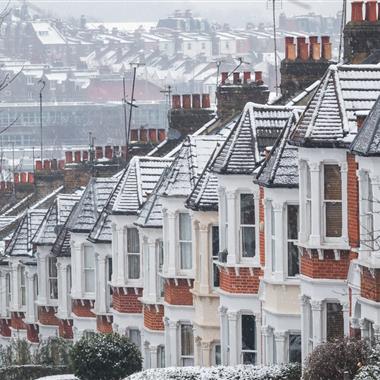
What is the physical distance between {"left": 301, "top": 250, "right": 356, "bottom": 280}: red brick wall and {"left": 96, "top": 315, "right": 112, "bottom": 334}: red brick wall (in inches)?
539

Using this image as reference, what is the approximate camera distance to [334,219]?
28266 millimetres

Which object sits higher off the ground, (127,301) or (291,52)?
(291,52)

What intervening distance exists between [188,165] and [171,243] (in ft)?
3.70

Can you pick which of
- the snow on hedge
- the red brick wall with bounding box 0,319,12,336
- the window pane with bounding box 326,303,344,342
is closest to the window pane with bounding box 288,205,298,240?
the snow on hedge

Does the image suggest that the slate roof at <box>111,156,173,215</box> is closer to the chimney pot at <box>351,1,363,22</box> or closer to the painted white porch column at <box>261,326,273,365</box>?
the chimney pot at <box>351,1,363,22</box>

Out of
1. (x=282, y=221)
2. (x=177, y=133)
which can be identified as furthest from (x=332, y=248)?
(x=177, y=133)

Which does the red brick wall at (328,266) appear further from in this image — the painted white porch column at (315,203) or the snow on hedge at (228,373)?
the snow on hedge at (228,373)

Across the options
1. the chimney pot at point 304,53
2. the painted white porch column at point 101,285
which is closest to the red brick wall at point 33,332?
the painted white porch column at point 101,285

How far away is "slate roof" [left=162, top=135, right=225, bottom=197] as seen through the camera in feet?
119

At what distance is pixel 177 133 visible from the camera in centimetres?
4928

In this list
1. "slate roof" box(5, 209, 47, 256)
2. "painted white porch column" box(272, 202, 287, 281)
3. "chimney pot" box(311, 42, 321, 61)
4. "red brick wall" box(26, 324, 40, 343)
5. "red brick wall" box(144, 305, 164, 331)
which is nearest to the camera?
"painted white porch column" box(272, 202, 287, 281)

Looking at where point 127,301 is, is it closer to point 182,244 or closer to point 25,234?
point 182,244

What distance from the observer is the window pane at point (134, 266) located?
132 ft

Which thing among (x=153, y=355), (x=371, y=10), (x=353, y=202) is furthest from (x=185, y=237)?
(x=353, y=202)
